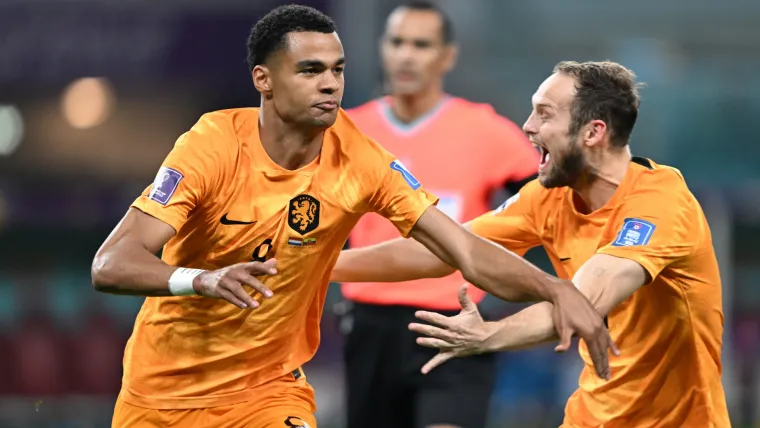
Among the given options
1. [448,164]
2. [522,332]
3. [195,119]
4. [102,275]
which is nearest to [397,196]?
[522,332]

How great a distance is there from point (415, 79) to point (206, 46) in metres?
5.17

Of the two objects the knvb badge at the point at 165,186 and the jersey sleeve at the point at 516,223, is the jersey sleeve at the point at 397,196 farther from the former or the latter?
the knvb badge at the point at 165,186

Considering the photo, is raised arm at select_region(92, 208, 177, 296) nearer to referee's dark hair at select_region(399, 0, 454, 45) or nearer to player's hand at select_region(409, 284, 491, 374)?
player's hand at select_region(409, 284, 491, 374)

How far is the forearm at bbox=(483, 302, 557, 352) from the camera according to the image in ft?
14.8

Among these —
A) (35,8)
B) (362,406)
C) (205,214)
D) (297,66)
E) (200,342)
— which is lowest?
(362,406)

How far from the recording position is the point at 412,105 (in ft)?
23.4

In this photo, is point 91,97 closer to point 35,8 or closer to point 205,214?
point 35,8

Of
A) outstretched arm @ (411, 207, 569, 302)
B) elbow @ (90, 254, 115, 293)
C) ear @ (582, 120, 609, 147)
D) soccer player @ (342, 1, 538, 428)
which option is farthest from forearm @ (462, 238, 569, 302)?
soccer player @ (342, 1, 538, 428)

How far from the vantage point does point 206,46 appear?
39.0 feet

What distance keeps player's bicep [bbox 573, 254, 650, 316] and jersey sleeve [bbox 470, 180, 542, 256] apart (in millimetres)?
663

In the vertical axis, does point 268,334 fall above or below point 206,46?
below

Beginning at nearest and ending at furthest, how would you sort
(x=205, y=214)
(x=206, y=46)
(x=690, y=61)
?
(x=205, y=214)
(x=206, y=46)
(x=690, y=61)

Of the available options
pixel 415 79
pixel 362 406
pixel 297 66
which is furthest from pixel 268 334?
pixel 415 79

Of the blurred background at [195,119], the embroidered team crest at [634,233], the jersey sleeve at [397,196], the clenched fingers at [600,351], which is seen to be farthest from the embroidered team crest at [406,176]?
the blurred background at [195,119]
